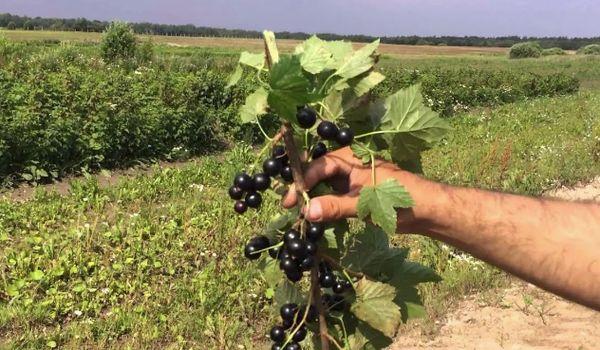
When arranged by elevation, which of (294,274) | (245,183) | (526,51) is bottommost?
(526,51)

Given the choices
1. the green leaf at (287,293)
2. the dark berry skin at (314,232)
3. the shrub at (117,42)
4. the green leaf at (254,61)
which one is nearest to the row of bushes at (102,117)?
the green leaf at (287,293)

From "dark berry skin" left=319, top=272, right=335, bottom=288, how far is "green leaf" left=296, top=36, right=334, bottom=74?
0.57 meters

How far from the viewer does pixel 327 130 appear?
1505 millimetres

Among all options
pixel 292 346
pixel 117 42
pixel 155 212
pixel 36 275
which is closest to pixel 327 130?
pixel 292 346

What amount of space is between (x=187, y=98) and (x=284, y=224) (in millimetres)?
10010

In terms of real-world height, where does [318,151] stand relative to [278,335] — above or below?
above

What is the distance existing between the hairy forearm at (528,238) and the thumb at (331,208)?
279mm

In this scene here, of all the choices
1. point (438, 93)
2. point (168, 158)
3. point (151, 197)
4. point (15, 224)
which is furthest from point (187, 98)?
point (438, 93)

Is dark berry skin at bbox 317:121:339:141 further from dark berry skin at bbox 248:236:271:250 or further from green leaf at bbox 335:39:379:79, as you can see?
dark berry skin at bbox 248:236:271:250

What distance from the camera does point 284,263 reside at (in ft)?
5.02

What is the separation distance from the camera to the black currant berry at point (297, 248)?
147 cm

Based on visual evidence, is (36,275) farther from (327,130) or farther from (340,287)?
(327,130)

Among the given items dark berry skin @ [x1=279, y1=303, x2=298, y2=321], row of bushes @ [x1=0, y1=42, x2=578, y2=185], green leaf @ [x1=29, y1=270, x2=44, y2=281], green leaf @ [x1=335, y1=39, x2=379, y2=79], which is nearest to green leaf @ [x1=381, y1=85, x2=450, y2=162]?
green leaf @ [x1=335, y1=39, x2=379, y2=79]

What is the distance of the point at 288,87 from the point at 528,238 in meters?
0.95
